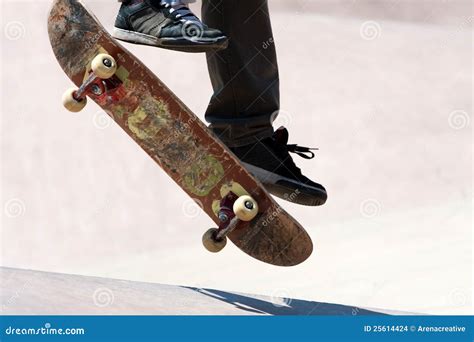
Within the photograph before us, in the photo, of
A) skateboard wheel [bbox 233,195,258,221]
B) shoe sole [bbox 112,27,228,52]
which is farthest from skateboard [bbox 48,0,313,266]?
shoe sole [bbox 112,27,228,52]

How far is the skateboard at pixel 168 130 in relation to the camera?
2.51 m

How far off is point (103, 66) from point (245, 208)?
0.59 metres

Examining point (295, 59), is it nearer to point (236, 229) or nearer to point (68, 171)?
point (68, 171)

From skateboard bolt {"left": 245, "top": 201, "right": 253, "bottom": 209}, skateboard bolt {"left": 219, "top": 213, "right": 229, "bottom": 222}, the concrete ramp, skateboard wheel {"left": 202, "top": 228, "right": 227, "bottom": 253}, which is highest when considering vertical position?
skateboard bolt {"left": 245, "top": 201, "right": 253, "bottom": 209}

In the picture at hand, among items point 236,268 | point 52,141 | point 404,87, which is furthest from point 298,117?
point 236,268

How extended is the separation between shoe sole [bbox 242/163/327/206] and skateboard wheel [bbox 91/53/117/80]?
1.85ft

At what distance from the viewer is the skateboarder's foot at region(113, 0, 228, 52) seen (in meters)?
2.35

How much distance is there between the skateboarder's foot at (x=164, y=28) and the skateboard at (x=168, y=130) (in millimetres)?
70

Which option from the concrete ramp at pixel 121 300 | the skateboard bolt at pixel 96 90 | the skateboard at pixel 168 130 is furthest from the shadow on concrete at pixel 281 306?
the skateboard bolt at pixel 96 90

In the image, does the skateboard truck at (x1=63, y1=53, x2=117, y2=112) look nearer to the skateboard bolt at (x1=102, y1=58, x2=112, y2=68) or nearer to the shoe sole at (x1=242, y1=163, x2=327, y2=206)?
the skateboard bolt at (x1=102, y1=58, x2=112, y2=68)

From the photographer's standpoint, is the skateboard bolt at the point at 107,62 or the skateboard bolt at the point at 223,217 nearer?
the skateboard bolt at the point at 107,62

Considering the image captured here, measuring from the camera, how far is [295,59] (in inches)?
297

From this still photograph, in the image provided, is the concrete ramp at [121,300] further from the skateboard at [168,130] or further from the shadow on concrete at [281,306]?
the skateboard at [168,130]

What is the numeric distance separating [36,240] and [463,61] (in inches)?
Result: 169
